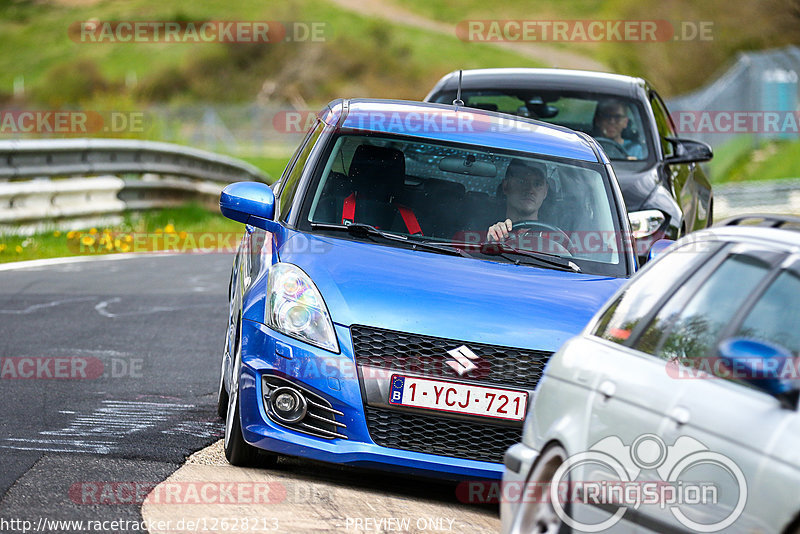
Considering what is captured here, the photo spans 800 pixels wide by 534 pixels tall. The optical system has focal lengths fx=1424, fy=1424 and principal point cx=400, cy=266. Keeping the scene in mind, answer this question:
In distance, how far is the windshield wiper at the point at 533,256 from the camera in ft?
22.1

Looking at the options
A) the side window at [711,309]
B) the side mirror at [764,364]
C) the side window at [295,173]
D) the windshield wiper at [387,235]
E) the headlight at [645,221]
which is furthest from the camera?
the headlight at [645,221]

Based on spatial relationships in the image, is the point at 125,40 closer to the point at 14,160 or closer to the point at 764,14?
the point at 764,14

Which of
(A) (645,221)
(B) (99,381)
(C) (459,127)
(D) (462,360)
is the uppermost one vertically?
(C) (459,127)

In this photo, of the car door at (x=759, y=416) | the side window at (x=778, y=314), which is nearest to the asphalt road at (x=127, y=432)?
the car door at (x=759, y=416)

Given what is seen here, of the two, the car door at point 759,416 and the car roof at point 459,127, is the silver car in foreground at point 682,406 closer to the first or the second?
the car door at point 759,416

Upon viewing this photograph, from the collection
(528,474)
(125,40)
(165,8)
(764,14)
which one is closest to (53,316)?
(528,474)

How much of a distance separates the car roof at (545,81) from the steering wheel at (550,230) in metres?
4.45

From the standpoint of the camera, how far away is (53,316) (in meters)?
10.6

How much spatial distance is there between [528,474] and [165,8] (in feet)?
415

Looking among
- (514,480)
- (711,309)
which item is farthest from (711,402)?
(514,480)

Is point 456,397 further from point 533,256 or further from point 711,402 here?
point 711,402

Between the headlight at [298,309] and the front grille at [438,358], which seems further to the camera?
the headlight at [298,309]

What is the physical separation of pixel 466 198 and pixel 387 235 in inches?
23.0

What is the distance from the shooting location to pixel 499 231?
22.9ft
